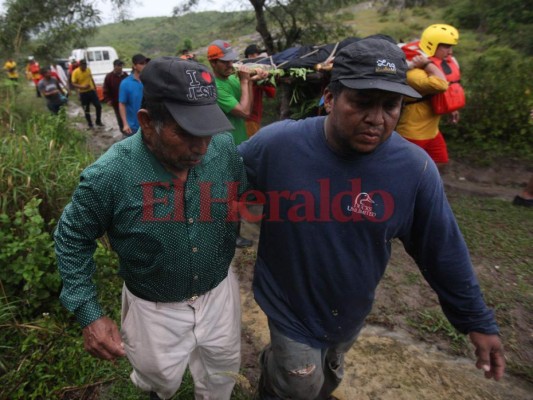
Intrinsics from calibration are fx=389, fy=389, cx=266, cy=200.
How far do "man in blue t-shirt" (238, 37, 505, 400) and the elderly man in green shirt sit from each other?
9.8 inches

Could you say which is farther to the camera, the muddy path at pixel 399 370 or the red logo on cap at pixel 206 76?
the muddy path at pixel 399 370

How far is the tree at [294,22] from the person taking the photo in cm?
836

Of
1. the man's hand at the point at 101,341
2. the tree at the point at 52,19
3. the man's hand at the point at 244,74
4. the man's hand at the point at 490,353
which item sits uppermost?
the tree at the point at 52,19

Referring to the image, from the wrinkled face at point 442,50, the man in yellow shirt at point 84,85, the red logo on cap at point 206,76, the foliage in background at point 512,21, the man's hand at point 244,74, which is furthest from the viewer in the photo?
the man in yellow shirt at point 84,85

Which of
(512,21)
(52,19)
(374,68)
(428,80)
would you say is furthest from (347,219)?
(52,19)

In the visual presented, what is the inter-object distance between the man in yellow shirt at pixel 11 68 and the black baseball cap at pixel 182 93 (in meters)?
5.76

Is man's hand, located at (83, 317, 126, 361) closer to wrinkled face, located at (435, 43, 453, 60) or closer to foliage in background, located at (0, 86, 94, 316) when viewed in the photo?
foliage in background, located at (0, 86, 94, 316)

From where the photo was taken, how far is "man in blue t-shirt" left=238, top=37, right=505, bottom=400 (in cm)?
147

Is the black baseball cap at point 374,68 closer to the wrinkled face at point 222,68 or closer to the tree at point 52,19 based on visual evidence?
the wrinkled face at point 222,68

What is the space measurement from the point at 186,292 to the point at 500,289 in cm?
297

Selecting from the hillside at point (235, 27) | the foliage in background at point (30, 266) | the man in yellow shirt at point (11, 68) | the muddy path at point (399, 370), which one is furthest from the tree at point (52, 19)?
the muddy path at point (399, 370)

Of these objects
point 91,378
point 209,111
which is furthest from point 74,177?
point 209,111

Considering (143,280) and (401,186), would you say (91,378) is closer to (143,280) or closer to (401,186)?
(143,280)

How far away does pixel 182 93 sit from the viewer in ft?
4.94
